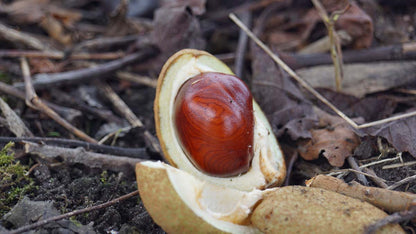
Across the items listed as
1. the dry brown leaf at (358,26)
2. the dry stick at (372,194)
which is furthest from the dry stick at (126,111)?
the dry brown leaf at (358,26)

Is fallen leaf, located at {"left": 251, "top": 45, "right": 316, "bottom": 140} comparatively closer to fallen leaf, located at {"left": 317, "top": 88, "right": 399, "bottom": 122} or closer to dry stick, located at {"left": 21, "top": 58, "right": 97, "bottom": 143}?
fallen leaf, located at {"left": 317, "top": 88, "right": 399, "bottom": 122}

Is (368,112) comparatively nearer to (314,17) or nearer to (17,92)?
(314,17)

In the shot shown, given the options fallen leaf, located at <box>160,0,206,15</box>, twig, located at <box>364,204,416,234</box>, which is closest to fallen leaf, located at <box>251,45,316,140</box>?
fallen leaf, located at <box>160,0,206,15</box>

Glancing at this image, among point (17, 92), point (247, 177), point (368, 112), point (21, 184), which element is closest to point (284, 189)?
point (247, 177)

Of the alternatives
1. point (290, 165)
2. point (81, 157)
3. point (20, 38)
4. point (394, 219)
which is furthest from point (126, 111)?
point (394, 219)

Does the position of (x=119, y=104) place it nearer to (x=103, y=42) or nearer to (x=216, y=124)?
(x=103, y=42)
